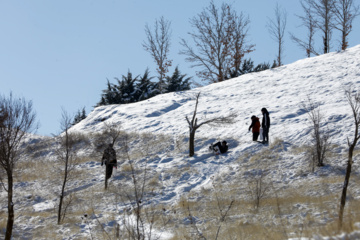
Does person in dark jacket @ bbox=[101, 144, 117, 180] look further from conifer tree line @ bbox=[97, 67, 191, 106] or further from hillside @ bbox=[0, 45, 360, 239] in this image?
conifer tree line @ bbox=[97, 67, 191, 106]

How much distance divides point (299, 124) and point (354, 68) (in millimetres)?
8751

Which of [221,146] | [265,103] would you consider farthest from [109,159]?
[265,103]

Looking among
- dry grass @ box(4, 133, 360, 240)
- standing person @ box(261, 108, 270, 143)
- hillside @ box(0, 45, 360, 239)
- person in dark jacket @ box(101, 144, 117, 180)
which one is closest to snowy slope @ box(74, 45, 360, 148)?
hillside @ box(0, 45, 360, 239)

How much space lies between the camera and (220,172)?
47.1ft

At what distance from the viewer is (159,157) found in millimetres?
17562

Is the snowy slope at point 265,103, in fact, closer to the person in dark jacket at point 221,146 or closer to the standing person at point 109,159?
the person in dark jacket at point 221,146

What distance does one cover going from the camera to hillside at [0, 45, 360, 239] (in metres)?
9.38

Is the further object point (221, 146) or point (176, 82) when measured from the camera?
point (176, 82)

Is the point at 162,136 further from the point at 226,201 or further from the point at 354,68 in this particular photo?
the point at 354,68

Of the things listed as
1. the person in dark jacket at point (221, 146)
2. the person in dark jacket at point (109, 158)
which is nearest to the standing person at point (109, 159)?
the person in dark jacket at point (109, 158)

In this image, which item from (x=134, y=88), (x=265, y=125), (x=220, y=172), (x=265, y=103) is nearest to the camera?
(x=220, y=172)

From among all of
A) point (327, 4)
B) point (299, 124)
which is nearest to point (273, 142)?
point (299, 124)

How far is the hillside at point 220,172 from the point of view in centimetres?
938

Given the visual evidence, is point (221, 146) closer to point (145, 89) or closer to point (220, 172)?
point (220, 172)
